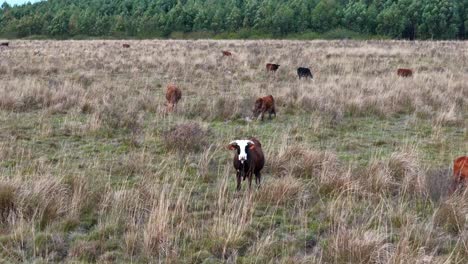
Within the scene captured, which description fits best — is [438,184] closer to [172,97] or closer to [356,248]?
[356,248]

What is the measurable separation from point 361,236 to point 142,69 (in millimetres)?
17660

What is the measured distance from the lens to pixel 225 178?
263 inches

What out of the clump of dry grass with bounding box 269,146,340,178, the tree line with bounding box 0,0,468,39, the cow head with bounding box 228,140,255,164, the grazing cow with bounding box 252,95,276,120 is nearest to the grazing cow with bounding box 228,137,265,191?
the cow head with bounding box 228,140,255,164

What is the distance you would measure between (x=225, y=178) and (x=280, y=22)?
239 feet

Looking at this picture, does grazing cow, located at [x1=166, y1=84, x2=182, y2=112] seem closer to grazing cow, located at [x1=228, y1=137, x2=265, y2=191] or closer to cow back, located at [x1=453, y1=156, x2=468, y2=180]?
grazing cow, located at [x1=228, y1=137, x2=265, y2=191]

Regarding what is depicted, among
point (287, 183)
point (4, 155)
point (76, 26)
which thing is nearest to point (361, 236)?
point (287, 183)

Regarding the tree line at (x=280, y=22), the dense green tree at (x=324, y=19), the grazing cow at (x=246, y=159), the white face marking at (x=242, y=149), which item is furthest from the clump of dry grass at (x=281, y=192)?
the dense green tree at (x=324, y=19)

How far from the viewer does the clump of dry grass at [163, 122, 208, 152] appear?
837cm

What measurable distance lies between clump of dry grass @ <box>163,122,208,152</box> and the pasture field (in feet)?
0.10

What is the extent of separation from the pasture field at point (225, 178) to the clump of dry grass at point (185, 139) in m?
0.03

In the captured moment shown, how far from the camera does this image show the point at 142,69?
20953mm

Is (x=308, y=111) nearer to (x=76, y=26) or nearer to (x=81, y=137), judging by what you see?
(x=81, y=137)

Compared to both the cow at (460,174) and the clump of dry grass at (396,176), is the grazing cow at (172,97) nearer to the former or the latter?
the clump of dry grass at (396,176)

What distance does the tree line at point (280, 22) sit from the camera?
71.1 metres
